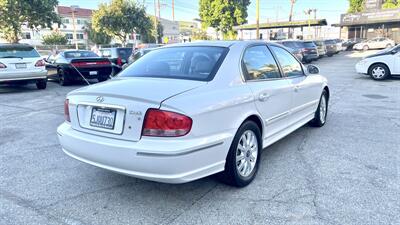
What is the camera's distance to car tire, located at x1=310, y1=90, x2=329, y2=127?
5.69 metres

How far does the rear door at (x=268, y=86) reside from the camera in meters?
3.64

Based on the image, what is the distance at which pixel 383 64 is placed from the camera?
1221cm

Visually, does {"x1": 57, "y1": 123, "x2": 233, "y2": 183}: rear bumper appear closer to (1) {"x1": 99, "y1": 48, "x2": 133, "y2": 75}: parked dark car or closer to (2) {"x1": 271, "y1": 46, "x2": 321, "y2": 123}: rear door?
(2) {"x1": 271, "y1": 46, "x2": 321, "y2": 123}: rear door

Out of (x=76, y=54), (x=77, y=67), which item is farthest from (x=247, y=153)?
(x=76, y=54)

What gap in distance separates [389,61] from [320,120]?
323 inches

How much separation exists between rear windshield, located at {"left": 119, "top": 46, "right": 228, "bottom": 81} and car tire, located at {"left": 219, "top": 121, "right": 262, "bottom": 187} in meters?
0.71

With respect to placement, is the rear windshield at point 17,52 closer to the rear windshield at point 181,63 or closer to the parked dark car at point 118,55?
the parked dark car at point 118,55

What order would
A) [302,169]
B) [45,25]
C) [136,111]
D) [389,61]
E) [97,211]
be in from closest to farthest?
1. [136,111]
2. [97,211]
3. [302,169]
4. [389,61]
5. [45,25]

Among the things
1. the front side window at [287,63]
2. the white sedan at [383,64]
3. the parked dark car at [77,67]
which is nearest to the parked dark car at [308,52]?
the white sedan at [383,64]

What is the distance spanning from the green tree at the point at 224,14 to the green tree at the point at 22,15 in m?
25.9

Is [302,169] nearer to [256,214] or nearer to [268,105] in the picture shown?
[268,105]

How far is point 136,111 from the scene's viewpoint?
9.13ft

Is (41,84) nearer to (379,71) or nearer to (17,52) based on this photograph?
(17,52)

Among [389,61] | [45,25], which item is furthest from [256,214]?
[45,25]
